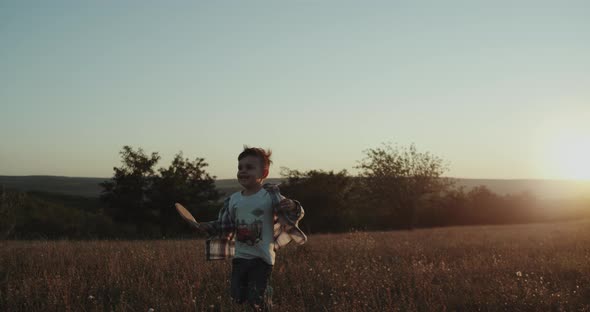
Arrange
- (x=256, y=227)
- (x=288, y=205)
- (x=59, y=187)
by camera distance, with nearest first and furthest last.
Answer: (x=288, y=205)
(x=256, y=227)
(x=59, y=187)

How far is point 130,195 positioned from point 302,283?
3915 cm

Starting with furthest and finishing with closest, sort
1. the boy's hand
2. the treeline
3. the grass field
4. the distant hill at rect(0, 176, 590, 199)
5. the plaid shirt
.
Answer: the distant hill at rect(0, 176, 590, 199) → the treeline → the grass field → the plaid shirt → the boy's hand

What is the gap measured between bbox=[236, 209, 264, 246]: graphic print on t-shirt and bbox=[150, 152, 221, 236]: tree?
37.2 m

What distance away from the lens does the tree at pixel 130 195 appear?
142 ft

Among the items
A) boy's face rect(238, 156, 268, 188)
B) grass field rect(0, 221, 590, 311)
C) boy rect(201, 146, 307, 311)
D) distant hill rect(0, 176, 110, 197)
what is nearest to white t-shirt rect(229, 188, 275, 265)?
boy rect(201, 146, 307, 311)

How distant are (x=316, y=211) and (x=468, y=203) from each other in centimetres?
1891

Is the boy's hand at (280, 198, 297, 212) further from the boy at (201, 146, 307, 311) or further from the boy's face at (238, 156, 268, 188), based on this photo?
the boy's face at (238, 156, 268, 188)

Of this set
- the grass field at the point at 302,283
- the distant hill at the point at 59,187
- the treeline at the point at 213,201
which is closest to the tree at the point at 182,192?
the treeline at the point at 213,201

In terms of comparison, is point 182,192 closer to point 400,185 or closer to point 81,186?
point 400,185

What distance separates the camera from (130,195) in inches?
1719

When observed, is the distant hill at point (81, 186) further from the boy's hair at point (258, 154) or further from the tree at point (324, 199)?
the boy's hair at point (258, 154)

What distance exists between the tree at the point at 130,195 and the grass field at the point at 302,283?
34479 mm

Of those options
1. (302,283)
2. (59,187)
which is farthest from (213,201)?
(59,187)

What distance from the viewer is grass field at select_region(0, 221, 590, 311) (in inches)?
229
